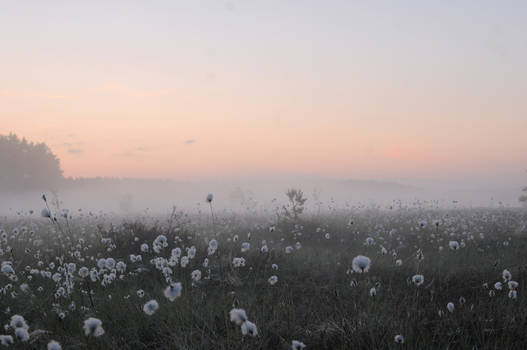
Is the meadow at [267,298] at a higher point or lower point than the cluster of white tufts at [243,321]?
lower

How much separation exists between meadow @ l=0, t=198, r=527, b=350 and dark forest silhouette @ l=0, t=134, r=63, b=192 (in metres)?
47.5

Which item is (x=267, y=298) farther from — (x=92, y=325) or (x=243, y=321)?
(x=92, y=325)

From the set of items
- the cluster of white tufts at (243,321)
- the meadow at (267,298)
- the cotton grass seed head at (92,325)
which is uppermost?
the cluster of white tufts at (243,321)

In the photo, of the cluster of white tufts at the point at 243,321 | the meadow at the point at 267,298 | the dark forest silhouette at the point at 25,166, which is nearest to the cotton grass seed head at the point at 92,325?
the meadow at the point at 267,298

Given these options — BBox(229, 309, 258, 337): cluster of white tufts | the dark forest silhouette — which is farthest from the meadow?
the dark forest silhouette

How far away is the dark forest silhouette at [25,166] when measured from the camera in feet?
154

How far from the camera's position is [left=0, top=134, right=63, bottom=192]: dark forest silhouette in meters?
46.9

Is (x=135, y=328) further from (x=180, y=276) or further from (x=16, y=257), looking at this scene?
(x=16, y=257)

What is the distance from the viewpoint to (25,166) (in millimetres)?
48469

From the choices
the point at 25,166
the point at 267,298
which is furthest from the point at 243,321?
the point at 25,166

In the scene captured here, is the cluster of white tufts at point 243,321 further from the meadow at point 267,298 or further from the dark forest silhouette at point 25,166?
the dark forest silhouette at point 25,166

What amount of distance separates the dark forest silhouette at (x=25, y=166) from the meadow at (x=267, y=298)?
1871 inches

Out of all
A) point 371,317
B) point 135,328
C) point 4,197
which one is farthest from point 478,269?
point 4,197

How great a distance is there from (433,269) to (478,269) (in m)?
0.99
